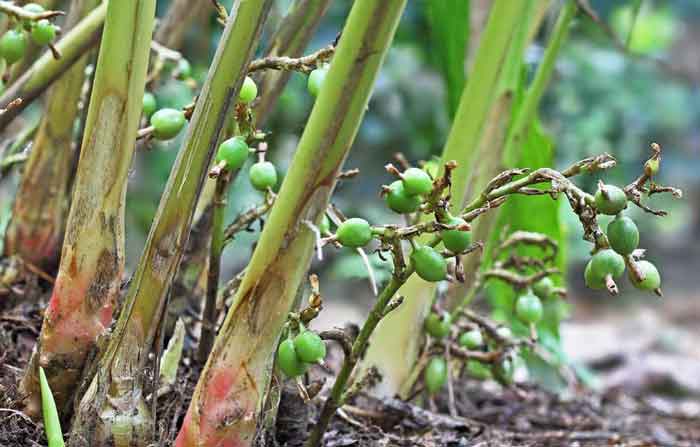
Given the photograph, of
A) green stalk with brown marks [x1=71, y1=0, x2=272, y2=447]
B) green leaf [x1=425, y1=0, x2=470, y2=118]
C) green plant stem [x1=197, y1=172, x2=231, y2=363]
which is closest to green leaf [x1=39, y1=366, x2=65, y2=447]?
green stalk with brown marks [x1=71, y1=0, x2=272, y2=447]

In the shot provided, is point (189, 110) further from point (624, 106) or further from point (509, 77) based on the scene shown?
point (624, 106)

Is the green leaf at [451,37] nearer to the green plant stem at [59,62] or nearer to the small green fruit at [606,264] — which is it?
the green plant stem at [59,62]

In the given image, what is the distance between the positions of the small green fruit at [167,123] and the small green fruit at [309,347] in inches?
6.9

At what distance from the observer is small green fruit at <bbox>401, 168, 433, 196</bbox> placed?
0.44 metres

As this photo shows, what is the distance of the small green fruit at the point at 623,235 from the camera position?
0.43m

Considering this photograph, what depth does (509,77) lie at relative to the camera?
817 millimetres

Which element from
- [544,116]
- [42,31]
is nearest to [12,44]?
[42,31]

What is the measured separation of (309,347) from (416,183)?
11cm

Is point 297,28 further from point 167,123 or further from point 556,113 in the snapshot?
point 556,113


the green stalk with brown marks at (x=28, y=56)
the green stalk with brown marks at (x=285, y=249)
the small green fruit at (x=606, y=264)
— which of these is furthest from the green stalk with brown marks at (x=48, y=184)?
the small green fruit at (x=606, y=264)

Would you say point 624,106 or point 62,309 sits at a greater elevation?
point 624,106

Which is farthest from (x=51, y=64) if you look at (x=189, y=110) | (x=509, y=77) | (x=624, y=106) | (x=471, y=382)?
(x=624, y=106)

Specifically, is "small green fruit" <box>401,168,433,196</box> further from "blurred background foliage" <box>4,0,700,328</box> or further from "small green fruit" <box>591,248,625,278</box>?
"blurred background foliage" <box>4,0,700,328</box>

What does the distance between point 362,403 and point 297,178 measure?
0.34 meters
